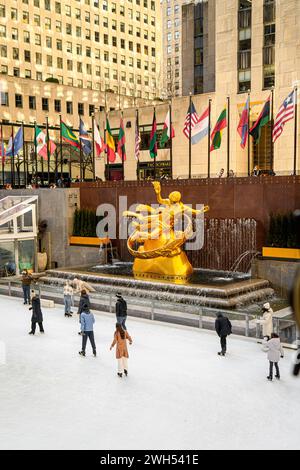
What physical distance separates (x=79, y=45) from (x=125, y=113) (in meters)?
36.2

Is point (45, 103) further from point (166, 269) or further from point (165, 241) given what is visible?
point (166, 269)

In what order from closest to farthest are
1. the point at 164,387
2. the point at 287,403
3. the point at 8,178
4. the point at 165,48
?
1. the point at 287,403
2. the point at 164,387
3. the point at 8,178
4. the point at 165,48

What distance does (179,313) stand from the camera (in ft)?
51.1

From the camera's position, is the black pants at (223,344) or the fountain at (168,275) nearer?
the black pants at (223,344)

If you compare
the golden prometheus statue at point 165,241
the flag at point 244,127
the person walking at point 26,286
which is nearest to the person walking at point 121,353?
the golden prometheus statue at point 165,241

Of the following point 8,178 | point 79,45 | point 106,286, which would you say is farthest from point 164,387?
point 79,45

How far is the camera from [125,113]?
149ft

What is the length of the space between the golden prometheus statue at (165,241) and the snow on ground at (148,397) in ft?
18.7

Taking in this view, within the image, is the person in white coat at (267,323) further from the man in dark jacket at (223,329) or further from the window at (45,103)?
the window at (45,103)

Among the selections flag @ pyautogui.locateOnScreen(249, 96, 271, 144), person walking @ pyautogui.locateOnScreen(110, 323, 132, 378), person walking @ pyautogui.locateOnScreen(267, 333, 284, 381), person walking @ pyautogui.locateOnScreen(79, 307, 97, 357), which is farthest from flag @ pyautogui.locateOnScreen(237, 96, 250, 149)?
person walking @ pyautogui.locateOnScreen(110, 323, 132, 378)

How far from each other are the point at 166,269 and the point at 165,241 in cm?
106

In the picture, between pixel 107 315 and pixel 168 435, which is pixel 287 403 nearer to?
pixel 168 435

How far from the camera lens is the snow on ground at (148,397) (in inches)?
315

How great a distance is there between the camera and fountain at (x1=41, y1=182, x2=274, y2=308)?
17.7 metres
